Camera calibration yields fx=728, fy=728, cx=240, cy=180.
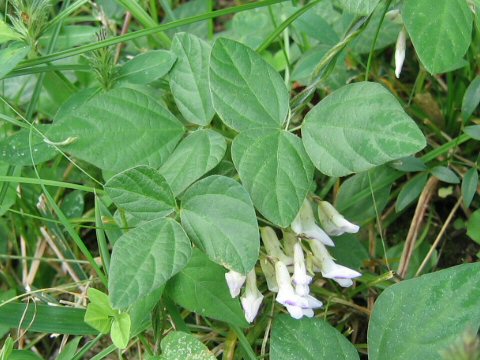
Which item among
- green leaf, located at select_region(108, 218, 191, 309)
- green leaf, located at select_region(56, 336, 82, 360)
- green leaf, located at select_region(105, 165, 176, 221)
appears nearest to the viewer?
green leaf, located at select_region(108, 218, 191, 309)

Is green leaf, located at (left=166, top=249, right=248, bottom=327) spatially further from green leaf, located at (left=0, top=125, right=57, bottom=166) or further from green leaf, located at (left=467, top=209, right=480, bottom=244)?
green leaf, located at (left=467, top=209, right=480, bottom=244)

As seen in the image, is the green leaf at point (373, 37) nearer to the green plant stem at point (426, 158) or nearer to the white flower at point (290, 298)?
the green plant stem at point (426, 158)

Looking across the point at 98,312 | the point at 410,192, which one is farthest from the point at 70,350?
the point at 410,192

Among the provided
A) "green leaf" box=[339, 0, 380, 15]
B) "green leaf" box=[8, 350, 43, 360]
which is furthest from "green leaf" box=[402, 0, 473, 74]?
"green leaf" box=[8, 350, 43, 360]

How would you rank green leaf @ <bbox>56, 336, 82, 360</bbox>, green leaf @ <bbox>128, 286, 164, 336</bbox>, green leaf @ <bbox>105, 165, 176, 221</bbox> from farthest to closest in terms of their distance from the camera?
green leaf @ <bbox>56, 336, 82, 360</bbox>, green leaf @ <bbox>128, 286, 164, 336</bbox>, green leaf @ <bbox>105, 165, 176, 221</bbox>

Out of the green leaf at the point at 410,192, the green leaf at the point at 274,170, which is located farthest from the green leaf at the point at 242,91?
the green leaf at the point at 410,192

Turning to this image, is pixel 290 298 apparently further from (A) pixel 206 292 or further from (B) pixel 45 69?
(B) pixel 45 69

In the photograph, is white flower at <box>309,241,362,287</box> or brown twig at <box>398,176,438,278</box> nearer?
white flower at <box>309,241,362,287</box>

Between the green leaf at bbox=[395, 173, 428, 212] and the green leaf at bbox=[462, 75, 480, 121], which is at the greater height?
the green leaf at bbox=[462, 75, 480, 121]
